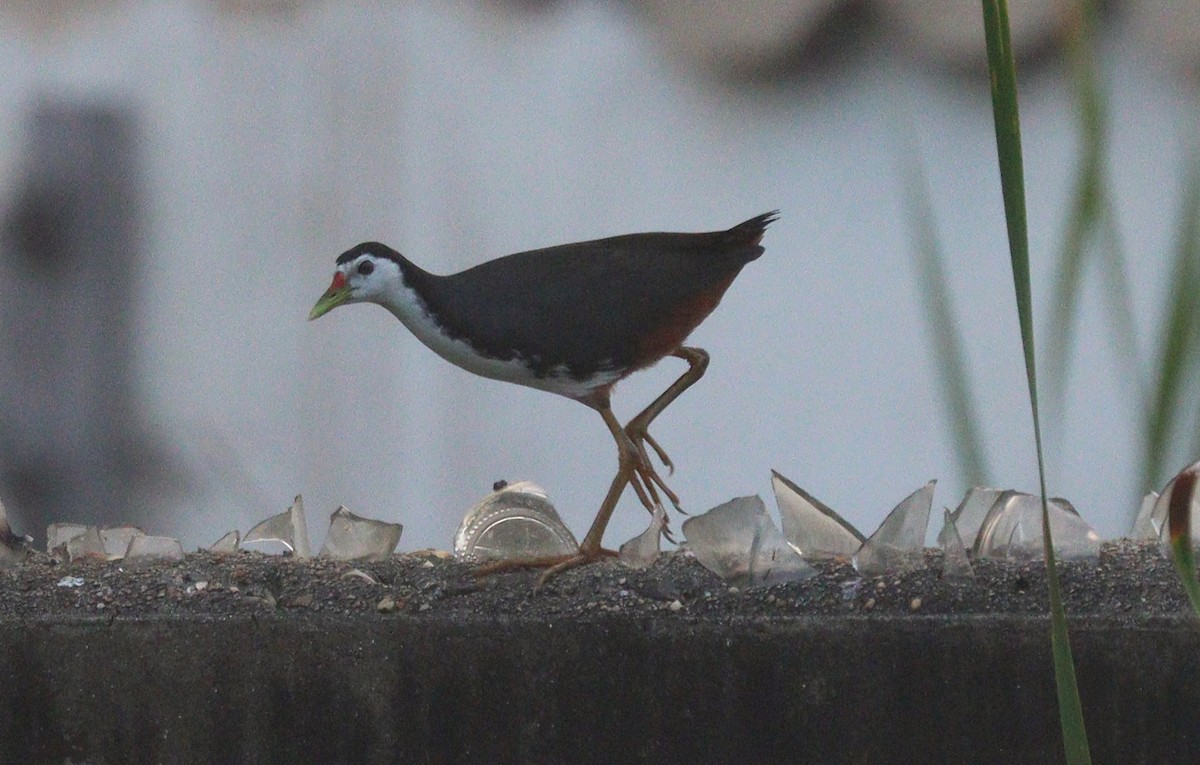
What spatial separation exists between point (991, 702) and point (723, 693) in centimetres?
17

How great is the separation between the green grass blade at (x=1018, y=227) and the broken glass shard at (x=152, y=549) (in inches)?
30.4

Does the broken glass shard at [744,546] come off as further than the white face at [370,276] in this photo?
No

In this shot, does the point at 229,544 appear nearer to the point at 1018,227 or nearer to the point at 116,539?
the point at 116,539

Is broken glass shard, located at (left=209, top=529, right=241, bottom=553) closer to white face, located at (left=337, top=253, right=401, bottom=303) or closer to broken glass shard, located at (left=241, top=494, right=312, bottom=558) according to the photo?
broken glass shard, located at (left=241, top=494, right=312, bottom=558)

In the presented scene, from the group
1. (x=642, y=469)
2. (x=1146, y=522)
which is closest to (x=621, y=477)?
(x=642, y=469)

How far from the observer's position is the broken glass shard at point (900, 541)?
0.92m

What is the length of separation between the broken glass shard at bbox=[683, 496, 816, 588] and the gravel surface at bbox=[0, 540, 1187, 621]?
0.01 metres

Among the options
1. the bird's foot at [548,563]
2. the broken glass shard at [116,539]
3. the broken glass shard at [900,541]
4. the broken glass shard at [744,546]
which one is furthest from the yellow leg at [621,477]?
the broken glass shard at [116,539]

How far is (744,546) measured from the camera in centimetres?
92

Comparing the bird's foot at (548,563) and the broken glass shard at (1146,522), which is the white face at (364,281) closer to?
the bird's foot at (548,563)

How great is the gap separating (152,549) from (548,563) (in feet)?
1.04

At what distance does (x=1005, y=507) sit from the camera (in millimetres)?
978

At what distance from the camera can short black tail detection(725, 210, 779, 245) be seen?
44.8 inches

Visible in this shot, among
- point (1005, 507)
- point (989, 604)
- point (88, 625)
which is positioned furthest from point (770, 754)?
point (88, 625)
